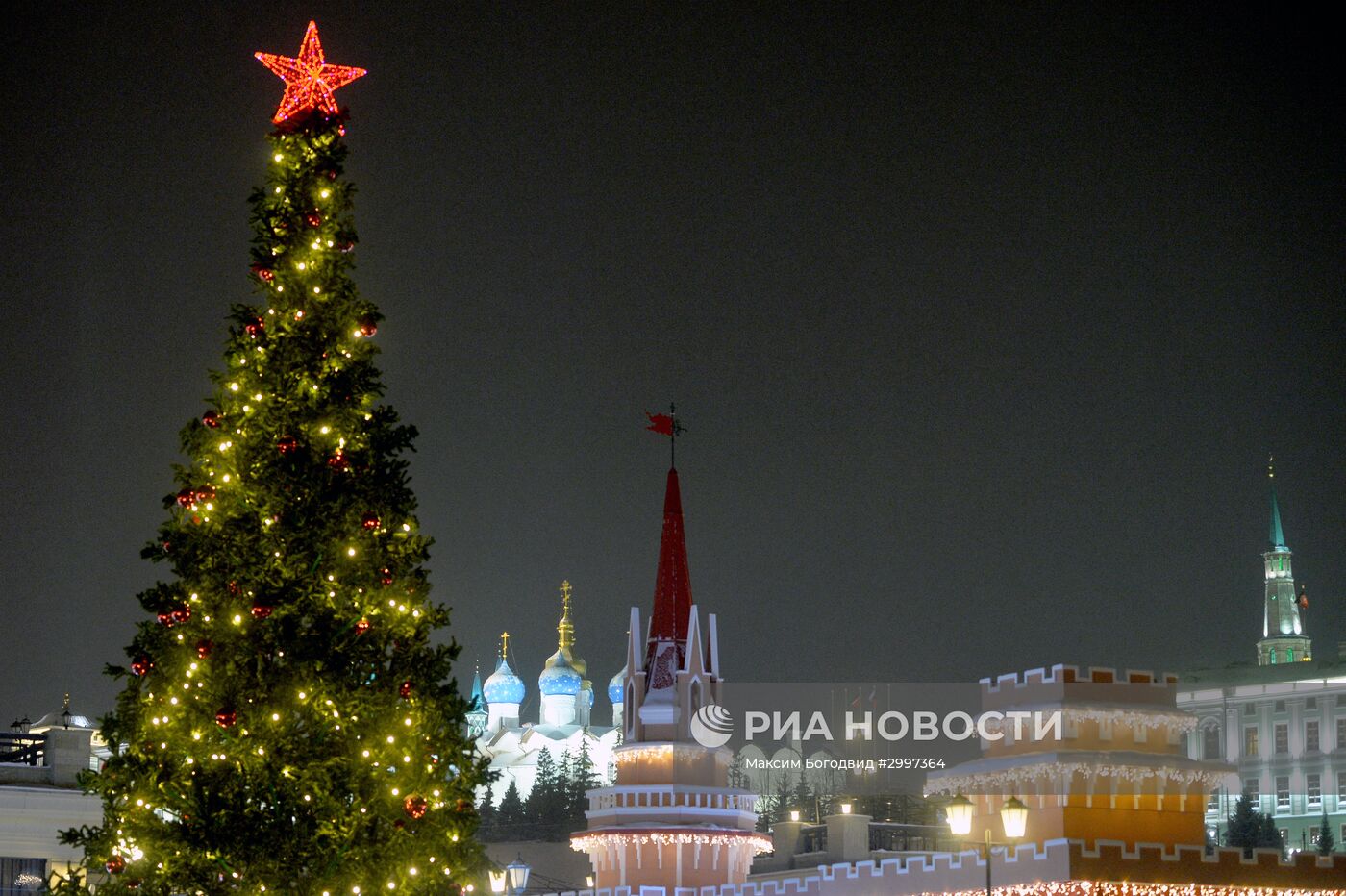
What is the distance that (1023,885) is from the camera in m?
33.7

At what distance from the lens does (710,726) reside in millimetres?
49562

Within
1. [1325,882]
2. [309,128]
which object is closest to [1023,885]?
[1325,882]

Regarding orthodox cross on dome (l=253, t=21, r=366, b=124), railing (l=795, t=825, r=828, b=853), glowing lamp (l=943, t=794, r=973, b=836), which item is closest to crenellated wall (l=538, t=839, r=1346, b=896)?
glowing lamp (l=943, t=794, r=973, b=836)

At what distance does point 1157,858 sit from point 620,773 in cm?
1827

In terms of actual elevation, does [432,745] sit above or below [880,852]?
above

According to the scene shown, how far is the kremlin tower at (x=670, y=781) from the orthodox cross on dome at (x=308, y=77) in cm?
2867

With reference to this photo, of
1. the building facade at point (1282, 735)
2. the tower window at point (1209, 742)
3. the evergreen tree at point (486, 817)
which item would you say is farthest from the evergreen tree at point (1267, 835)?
the evergreen tree at point (486, 817)

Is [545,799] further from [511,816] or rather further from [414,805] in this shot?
[414,805]

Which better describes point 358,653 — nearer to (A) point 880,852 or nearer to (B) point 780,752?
(A) point 880,852

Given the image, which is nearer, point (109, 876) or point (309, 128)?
point (109, 876)

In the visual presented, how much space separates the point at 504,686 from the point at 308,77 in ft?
342

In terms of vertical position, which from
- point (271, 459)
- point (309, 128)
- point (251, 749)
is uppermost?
point (309, 128)

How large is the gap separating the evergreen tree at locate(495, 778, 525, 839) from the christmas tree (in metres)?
78.9

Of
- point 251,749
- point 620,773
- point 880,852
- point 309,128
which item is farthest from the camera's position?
point 880,852
